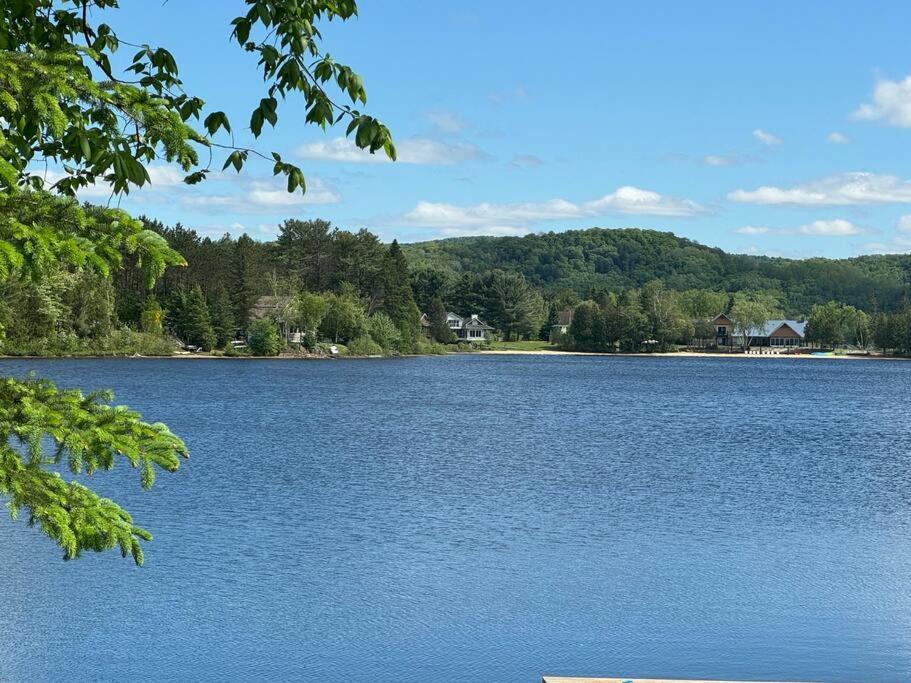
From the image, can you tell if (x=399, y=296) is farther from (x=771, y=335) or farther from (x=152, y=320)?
(x=771, y=335)

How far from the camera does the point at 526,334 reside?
16912 centimetres

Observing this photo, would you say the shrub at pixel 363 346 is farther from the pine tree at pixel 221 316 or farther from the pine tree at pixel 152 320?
the pine tree at pixel 152 320

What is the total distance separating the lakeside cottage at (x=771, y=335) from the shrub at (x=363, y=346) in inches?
3124

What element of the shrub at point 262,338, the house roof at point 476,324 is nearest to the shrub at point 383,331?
the shrub at point 262,338

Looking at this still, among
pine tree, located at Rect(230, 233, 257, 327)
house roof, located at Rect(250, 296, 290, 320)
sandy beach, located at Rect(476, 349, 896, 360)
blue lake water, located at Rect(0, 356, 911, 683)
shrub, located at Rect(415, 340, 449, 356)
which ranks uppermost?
pine tree, located at Rect(230, 233, 257, 327)

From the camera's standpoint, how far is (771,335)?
178250 mm

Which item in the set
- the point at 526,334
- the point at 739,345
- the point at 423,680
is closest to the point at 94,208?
the point at 423,680

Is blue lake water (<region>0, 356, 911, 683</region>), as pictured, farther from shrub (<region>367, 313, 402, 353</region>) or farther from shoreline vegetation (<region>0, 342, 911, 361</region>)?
shrub (<region>367, 313, 402, 353</region>)

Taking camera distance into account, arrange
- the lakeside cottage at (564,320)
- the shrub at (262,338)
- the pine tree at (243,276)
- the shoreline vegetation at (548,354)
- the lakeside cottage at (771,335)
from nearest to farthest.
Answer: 1. the pine tree at (243,276)
2. the shrub at (262,338)
3. the shoreline vegetation at (548,354)
4. the lakeside cottage at (564,320)
5. the lakeside cottage at (771,335)

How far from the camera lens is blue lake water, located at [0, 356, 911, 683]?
12969 millimetres

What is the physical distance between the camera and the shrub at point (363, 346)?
115 m

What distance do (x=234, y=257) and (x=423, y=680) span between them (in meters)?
94.8

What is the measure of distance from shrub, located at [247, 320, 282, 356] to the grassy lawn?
52196mm

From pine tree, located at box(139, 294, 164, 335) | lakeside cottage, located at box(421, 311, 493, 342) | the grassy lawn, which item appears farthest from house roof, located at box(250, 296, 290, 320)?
the grassy lawn
